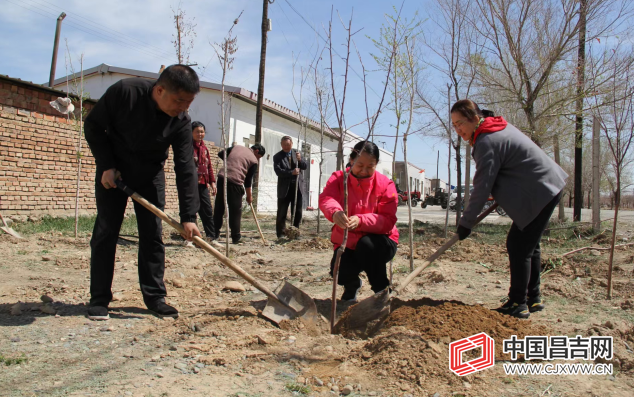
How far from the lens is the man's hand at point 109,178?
2.93 metres

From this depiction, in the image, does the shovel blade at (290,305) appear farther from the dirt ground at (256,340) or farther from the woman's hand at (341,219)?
the woman's hand at (341,219)

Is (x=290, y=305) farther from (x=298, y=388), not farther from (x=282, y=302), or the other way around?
(x=298, y=388)

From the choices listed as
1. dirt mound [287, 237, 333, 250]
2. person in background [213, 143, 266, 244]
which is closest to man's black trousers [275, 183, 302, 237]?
dirt mound [287, 237, 333, 250]

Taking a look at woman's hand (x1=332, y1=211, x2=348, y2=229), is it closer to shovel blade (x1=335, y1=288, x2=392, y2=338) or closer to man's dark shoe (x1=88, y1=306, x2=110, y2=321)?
shovel blade (x1=335, y1=288, x2=392, y2=338)

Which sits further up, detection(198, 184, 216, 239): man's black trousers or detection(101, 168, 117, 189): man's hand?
detection(101, 168, 117, 189): man's hand

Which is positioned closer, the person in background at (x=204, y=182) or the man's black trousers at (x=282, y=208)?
the person in background at (x=204, y=182)

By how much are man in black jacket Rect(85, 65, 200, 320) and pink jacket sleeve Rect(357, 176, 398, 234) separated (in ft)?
4.08

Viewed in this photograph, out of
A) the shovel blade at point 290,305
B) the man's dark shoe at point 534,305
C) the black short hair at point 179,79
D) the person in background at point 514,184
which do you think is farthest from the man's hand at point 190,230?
the man's dark shoe at point 534,305

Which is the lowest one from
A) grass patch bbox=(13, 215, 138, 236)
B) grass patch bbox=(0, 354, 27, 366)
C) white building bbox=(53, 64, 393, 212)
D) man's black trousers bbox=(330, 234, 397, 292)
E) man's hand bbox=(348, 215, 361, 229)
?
grass patch bbox=(0, 354, 27, 366)

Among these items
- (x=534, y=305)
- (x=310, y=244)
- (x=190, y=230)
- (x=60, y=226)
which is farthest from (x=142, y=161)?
(x=60, y=226)

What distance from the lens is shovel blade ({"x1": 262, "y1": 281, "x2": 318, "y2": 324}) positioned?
123 inches

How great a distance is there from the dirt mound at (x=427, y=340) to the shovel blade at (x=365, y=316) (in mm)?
77

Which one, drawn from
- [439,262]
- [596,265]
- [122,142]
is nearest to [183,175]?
[122,142]

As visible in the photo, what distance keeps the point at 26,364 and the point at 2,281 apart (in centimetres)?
203
